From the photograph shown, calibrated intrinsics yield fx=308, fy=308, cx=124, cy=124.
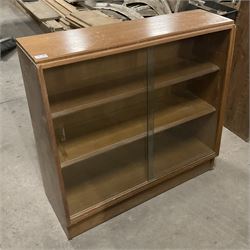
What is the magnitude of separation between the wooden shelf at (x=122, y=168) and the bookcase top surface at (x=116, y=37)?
692mm

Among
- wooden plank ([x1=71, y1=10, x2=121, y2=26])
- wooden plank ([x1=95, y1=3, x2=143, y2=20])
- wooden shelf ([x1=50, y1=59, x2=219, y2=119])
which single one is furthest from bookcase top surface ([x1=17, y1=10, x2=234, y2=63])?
wooden plank ([x1=95, y1=3, x2=143, y2=20])

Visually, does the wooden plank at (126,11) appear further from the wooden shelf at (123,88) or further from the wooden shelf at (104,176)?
the wooden shelf at (104,176)

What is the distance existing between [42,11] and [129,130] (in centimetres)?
229

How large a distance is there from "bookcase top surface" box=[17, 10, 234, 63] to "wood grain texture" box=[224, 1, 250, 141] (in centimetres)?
54

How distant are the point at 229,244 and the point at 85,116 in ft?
3.36

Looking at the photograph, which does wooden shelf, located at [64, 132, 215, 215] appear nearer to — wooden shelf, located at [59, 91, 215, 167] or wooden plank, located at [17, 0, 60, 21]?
wooden shelf, located at [59, 91, 215, 167]

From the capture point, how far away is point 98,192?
1.71 meters

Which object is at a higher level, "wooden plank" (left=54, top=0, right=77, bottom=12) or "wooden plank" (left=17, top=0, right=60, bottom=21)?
"wooden plank" (left=54, top=0, right=77, bottom=12)

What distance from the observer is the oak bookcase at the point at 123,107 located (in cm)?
132

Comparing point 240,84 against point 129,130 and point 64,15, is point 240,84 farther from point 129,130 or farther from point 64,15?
point 64,15

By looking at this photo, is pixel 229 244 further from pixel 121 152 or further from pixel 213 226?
pixel 121 152

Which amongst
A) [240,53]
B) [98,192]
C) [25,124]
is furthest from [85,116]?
[240,53]

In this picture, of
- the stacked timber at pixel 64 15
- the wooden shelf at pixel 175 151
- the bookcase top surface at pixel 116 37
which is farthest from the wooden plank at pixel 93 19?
the wooden shelf at pixel 175 151

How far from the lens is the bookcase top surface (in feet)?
3.93
